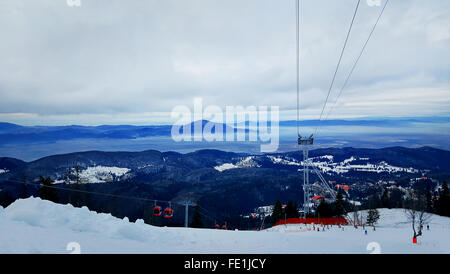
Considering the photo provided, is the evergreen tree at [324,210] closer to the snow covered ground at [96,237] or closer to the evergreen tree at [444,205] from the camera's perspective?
the evergreen tree at [444,205]

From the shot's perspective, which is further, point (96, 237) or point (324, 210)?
point (324, 210)

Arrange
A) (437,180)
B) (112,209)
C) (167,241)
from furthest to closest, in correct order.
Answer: (437,180)
(112,209)
(167,241)

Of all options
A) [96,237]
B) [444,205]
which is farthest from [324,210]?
[96,237]

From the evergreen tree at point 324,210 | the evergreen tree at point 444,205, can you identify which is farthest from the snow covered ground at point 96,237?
the evergreen tree at point 444,205

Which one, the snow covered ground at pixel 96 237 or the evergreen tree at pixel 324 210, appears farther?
the evergreen tree at pixel 324 210

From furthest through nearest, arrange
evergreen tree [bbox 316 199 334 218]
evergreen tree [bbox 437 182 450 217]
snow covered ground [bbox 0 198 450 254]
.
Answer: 1. evergreen tree [bbox 316 199 334 218]
2. evergreen tree [bbox 437 182 450 217]
3. snow covered ground [bbox 0 198 450 254]

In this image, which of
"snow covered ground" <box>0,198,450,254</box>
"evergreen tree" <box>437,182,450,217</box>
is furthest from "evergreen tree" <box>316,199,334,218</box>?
"snow covered ground" <box>0,198,450,254</box>

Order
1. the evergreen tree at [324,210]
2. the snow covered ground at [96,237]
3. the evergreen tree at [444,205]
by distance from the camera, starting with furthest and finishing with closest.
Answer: the evergreen tree at [324,210], the evergreen tree at [444,205], the snow covered ground at [96,237]

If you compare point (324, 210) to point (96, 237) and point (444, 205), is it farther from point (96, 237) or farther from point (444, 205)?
point (96, 237)

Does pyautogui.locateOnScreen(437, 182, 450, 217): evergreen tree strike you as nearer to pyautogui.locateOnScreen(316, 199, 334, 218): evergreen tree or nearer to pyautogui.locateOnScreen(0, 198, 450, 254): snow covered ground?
pyautogui.locateOnScreen(316, 199, 334, 218): evergreen tree
